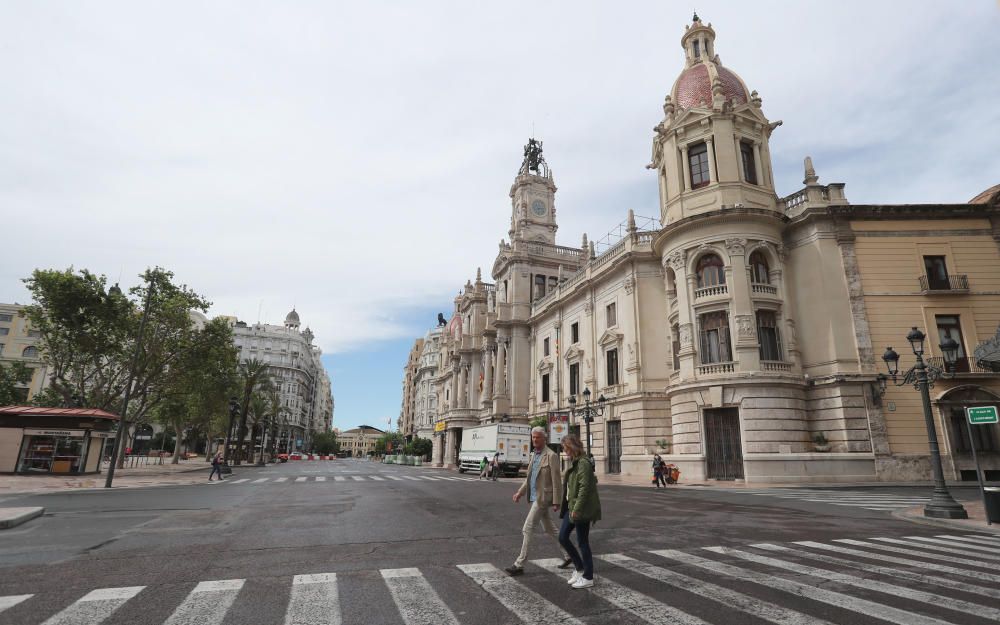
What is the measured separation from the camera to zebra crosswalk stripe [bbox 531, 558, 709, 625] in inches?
182

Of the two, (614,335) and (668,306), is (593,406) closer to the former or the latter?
(614,335)

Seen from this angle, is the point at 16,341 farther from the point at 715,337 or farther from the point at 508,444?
the point at 715,337

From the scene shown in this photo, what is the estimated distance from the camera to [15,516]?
33.2 ft

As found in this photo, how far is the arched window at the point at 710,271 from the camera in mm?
26062

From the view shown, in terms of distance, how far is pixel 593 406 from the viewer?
110ft

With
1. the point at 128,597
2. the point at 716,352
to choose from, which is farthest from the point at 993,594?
the point at 716,352

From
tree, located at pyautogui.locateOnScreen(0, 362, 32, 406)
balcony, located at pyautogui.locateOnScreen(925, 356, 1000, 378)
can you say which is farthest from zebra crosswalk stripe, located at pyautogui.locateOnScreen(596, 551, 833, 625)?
tree, located at pyautogui.locateOnScreen(0, 362, 32, 406)

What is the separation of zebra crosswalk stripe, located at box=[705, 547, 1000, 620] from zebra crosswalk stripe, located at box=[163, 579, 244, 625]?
655cm

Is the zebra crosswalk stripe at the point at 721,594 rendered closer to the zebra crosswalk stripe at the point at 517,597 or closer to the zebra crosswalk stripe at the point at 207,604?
the zebra crosswalk stripe at the point at 517,597

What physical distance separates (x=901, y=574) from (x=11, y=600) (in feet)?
32.5

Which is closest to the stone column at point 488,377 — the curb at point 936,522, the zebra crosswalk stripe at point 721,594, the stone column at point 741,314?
the stone column at point 741,314

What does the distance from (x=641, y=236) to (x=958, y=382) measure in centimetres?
1679

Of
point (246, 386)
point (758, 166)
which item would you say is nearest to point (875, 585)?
point (758, 166)

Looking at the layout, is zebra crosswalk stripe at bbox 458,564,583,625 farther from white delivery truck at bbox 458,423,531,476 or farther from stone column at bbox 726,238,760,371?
white delivery truck at bbox 458,423,531,476
